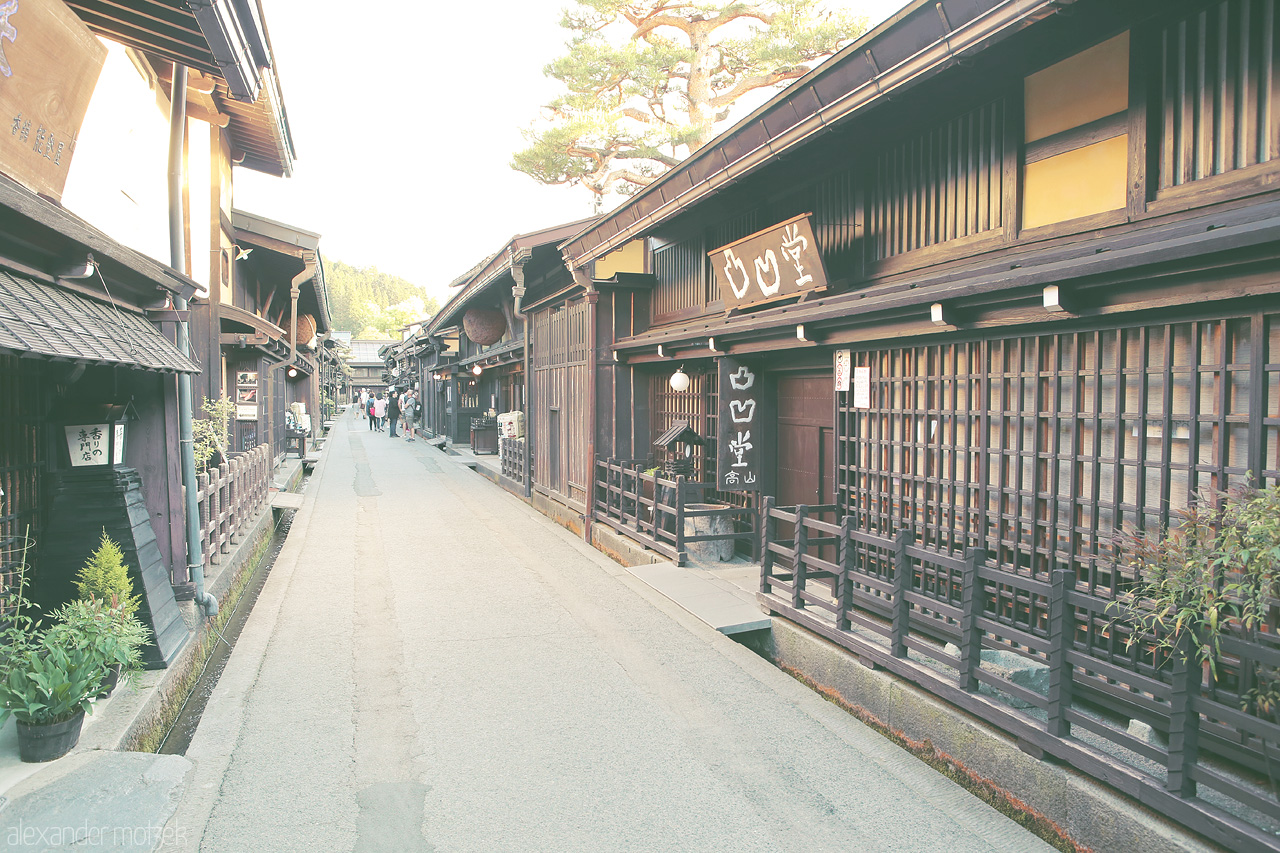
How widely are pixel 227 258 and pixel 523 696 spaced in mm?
11810

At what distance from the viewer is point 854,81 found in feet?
19.3

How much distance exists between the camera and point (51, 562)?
5836 millimetres

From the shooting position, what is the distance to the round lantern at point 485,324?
22.5 metres

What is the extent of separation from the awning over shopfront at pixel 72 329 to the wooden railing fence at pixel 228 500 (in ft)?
9.89

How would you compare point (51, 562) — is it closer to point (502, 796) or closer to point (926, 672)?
point (502, 796)

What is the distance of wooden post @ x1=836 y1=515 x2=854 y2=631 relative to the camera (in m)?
6.32

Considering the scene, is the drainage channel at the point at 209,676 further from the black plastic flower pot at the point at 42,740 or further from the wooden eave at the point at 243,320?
the wooden eave at the point at 243,320

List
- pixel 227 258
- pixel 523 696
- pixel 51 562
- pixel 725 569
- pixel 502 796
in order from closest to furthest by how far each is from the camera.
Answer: pixel 502 796 → pixel 51 562 → pixel 523 696 → pixel 725 569 → pixel 227 258

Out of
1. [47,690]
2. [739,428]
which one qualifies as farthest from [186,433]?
[739,428]

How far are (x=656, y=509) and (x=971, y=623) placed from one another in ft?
20.9

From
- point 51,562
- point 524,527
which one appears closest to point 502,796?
point 51,562

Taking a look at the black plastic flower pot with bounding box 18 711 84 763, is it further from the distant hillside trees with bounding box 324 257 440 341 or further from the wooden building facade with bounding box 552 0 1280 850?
the distant hillside trees with bounding box 324 257 440 341

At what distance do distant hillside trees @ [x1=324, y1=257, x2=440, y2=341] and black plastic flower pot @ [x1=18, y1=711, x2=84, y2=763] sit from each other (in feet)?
330

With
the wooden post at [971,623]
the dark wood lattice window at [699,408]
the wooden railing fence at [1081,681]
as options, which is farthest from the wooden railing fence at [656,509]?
the wooden post at [971,623]
